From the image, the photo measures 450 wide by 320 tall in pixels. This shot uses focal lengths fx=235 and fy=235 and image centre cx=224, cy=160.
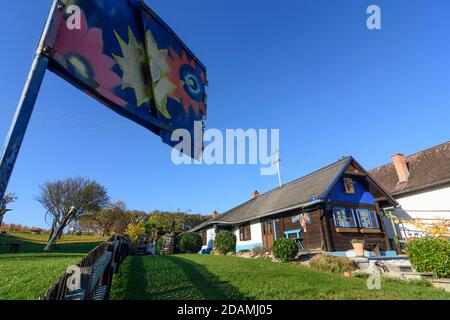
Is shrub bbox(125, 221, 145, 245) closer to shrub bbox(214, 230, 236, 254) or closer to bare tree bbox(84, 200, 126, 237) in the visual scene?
shrub bbox(214, 230, 236, 254)

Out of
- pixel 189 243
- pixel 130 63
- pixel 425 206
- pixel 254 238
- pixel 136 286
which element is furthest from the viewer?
pixel 189 243

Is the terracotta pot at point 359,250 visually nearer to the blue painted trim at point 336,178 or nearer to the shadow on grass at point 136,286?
the blue painted trim at point 336,178

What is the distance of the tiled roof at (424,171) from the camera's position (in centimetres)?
1802

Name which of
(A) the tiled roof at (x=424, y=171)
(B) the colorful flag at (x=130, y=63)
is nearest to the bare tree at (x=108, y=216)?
(A) the tiled roof at (x=424, y=171)

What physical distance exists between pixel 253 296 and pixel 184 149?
4.53 m

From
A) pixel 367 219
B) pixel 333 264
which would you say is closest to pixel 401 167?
pixel 367 219

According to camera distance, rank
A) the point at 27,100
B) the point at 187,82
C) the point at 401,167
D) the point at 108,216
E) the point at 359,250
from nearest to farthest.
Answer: the point at 27,100 < the point at 187,82 < the point at 359,250 < the point at 401,167 < the point at 108,216

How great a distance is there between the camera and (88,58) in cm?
214

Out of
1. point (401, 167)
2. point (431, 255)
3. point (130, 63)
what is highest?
point (401, 167)

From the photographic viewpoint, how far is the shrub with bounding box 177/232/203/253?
20.8 m

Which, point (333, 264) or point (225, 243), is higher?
point (225, 243)

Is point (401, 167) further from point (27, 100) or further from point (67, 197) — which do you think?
point (67, 197)

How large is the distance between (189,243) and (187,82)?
19.5 m

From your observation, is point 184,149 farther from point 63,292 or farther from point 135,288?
point 135,288
